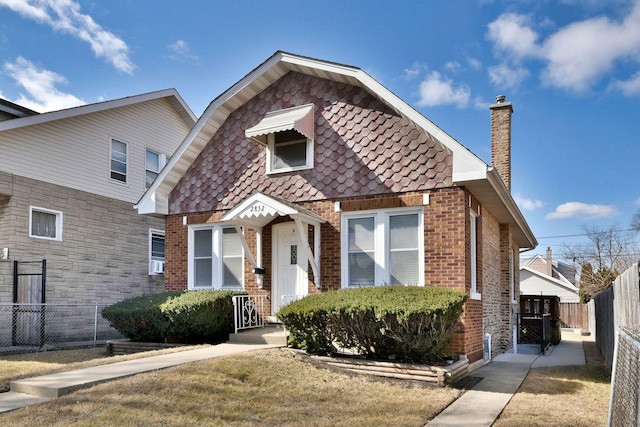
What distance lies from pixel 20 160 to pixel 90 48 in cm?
397

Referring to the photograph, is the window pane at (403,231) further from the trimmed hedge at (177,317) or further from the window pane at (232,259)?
the window pane at (232,259)

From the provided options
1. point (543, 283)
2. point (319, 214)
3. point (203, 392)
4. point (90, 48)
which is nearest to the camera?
point (203, 392)

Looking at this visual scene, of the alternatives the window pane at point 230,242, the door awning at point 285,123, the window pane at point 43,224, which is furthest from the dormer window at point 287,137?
the window pane at point 43,224

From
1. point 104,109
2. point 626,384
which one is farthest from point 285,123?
point 626,384

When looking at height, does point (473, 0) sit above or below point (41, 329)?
above

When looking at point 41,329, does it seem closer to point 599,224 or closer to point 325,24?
point 325,24

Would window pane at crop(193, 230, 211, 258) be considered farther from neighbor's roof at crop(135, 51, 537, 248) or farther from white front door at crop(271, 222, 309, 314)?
white front door at crop(271, 222, 309, 314)

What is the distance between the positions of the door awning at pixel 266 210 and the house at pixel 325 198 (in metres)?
0.03

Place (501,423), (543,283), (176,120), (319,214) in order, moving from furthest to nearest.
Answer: (543,283) → (176,120) → (319,214) → (501,423)

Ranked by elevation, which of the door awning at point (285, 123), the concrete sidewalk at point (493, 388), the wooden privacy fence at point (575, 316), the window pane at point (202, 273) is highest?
the door awning at point (285, 123)

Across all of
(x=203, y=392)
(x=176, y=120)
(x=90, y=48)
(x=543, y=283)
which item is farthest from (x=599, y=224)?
(x=203, y=392)

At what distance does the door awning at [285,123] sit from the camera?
1140 cm

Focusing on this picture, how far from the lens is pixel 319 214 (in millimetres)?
11555

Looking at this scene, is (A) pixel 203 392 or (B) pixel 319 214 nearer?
(A) pixel 203 392
